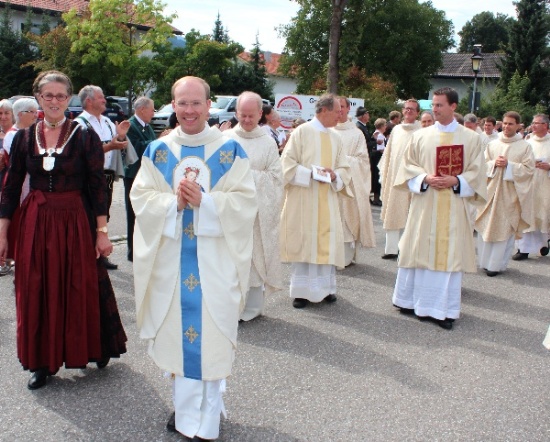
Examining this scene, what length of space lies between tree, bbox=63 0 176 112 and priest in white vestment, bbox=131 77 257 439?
61.6 ft

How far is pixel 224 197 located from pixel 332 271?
10.5 feet

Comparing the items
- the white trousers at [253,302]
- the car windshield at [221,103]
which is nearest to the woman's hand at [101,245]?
the white trousers at [253,302]

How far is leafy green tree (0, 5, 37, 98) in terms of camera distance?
3112 cm

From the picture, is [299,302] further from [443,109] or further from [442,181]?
[443,109]

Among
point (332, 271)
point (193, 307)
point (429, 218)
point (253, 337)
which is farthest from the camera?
point (332, 271)

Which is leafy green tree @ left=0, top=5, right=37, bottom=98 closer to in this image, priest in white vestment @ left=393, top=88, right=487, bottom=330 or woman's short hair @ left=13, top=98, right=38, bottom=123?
woman's short hair @ left=13, top=98, right=38, bottom=123

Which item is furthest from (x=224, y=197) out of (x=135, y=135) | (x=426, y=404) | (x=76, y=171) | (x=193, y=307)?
(x=135, y=135)

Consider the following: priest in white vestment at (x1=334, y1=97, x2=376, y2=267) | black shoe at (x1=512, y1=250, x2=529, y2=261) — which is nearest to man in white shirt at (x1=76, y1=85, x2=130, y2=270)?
priest in white vestment at (x1=334, y1=97, x2=376, y2=267)

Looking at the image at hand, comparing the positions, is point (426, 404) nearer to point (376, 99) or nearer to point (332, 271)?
point (332, 271)

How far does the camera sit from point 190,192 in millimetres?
3277

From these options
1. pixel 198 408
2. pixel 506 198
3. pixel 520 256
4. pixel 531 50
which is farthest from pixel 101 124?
pixel 531 50

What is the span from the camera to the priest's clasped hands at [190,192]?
10.8 ft

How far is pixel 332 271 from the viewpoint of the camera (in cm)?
642

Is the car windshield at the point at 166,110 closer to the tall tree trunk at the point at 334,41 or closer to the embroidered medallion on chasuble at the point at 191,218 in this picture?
the tall tree trunk at the point at 334,41
